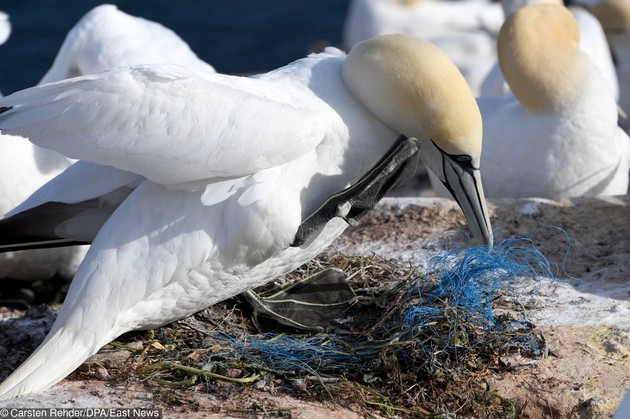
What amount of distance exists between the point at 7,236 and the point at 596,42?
5659 mm

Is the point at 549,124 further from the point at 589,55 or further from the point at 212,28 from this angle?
the point at 212,28

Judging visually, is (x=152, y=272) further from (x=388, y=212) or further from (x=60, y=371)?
(x=388, y=212)

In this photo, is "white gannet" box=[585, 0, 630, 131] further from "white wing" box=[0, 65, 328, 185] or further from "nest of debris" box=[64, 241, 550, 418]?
"white wing" box=[0, 65, 328, 185]

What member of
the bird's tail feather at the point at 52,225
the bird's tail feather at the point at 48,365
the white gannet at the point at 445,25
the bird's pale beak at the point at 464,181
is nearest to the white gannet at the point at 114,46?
the bird's tail feather at the point at 52,225

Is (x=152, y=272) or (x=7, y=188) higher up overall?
(x=152, y=272)

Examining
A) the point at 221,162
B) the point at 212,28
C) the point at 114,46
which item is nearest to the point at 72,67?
the point at 114,46

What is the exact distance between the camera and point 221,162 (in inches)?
166

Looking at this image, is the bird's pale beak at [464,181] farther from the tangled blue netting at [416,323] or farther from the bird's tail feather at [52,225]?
the bird's tail feather at [52,225]

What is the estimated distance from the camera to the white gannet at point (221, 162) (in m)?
4.24

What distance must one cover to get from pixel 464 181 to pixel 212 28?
35.1ft

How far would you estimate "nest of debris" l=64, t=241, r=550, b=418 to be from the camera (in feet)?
14.3

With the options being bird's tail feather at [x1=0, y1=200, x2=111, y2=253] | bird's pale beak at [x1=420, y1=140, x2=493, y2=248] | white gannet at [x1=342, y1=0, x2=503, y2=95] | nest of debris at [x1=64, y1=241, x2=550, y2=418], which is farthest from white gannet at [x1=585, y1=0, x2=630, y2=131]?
bird's tail feather at [x1=0, y1=200, x2=111, y2=253]

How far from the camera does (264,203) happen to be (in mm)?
4312

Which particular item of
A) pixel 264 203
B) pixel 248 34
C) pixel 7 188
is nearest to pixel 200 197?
pixel 264 203
